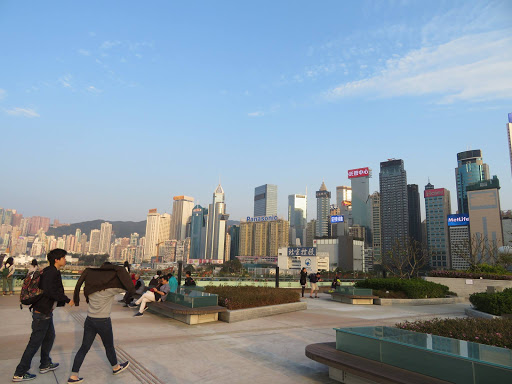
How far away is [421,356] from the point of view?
4.04m

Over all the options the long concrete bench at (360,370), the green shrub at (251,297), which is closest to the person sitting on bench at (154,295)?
the green shrub at (251,297)

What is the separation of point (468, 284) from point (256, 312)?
1590 centimetres

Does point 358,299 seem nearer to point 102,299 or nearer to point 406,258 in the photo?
point 102,299

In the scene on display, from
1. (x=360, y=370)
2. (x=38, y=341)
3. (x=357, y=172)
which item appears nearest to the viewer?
(x=360, y=370)

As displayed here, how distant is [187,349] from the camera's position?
21.2 ft

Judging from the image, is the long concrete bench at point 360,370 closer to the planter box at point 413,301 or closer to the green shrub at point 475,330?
the green shrub at point 475,330

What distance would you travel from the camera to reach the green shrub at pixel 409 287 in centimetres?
1652

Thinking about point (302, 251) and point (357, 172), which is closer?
point (302, 251)

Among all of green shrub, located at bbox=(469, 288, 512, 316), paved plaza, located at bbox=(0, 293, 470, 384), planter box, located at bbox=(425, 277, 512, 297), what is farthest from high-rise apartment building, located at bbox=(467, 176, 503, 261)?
paved plaza, located at bbox=(0, 293, 470, 384)

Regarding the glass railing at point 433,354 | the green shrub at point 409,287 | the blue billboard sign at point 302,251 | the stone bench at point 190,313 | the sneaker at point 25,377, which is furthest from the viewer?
the blue billboard sign at point 302,251

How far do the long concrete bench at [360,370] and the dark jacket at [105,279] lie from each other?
9.78 feet

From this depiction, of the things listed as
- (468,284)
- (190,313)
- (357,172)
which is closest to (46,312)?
(190,313)

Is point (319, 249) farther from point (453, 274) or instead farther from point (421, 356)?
point (421, 356)

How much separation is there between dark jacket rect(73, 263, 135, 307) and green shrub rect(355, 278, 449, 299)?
15218 millimetres
